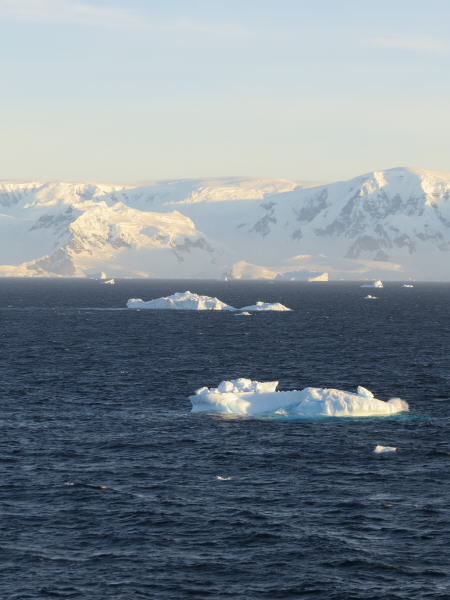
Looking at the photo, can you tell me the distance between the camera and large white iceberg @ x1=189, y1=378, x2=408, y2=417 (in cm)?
7925

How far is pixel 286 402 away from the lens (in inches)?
3162

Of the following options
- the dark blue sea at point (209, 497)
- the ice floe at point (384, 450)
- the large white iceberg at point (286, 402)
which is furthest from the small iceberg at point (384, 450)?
the large white iceberg at point (286, 402)

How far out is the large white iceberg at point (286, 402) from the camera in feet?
260

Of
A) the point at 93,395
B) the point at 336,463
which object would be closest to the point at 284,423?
the point at 336,463

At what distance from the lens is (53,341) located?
155 m

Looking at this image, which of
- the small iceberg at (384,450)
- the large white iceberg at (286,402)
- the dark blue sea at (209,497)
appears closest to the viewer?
the dark blue sea at (209,497)

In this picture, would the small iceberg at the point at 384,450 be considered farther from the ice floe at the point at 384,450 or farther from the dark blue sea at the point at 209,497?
the dark blue sea at the point at 209,497

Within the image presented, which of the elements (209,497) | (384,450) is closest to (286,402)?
(384,450)

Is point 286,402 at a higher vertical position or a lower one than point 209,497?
higher

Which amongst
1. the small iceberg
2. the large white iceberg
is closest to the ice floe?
the small iceberg

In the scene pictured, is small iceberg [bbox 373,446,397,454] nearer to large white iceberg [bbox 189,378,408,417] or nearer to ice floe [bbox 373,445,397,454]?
ice floe [bbox 373,445,397,454]

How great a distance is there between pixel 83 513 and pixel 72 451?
576 inches

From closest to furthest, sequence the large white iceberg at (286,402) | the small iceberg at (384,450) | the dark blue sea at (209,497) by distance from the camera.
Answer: the dark blue sea at (209,497)
the small iceberg at (384,450)
the large white iceberg at (286,402)

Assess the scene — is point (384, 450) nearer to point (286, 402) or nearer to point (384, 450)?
point (384, 450)
